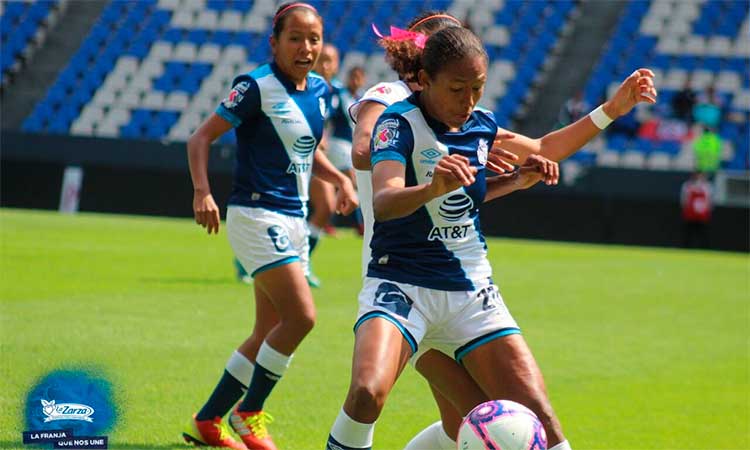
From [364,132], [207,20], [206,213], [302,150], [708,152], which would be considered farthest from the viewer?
[207,20]

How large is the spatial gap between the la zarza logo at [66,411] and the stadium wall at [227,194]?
18.8 meters

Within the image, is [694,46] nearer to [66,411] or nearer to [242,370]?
[242,370]

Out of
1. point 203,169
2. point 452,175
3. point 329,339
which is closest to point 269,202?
point 203,169

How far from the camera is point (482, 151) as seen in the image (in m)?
4.98

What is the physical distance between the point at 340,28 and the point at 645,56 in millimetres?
7951

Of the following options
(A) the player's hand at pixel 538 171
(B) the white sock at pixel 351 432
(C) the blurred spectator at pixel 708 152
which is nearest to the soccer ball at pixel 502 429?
(B) the white sock at pixel 351 432

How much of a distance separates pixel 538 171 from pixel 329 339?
5.50 m

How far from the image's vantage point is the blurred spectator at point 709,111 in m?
26.0

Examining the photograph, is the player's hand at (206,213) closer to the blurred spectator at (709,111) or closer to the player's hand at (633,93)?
the player's hand at (633,93)

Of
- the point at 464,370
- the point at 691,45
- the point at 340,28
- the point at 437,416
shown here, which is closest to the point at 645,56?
the point at 691,45

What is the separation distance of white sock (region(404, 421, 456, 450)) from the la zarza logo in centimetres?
144

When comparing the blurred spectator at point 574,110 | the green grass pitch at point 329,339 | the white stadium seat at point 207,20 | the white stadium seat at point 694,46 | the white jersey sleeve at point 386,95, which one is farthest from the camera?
the white stadium seat at point 207,20

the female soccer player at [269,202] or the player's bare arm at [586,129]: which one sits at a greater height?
the player's bare arm at [586,129]

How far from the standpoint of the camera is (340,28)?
103 feet
